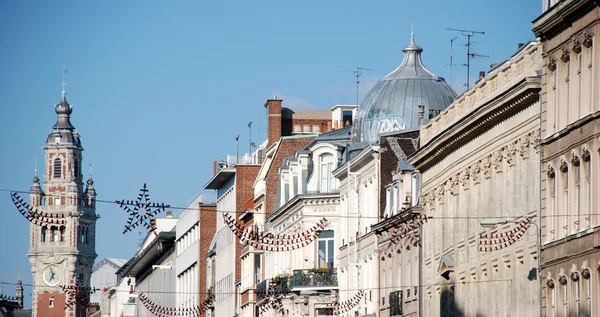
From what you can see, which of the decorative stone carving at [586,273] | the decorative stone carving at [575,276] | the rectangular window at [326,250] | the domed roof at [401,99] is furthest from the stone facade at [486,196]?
the rectangular window at [326,250]

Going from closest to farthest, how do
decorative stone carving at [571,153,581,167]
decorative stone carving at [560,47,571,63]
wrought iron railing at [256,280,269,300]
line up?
decorative stone carving at [571,153,581,167] < decorative stone carving at [560,47,571,63] < wrought iron railing at [256,280,269,300]

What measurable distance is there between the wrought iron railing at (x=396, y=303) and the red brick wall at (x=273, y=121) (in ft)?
117

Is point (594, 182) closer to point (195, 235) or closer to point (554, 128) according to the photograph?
point (554, 128)

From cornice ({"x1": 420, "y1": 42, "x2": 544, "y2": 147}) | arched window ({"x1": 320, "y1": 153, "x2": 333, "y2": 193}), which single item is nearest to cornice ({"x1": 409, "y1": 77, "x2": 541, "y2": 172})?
cornice ({"x1": 420, "y1": 42, "x2": 544, "y2": 147})

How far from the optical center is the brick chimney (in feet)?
346

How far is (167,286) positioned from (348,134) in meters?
64.2

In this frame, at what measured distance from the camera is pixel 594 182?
150 feet

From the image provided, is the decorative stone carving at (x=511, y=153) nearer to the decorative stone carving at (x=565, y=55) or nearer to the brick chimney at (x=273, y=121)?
the decorative stone carving at (x=565, y=55)

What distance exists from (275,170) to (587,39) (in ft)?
169

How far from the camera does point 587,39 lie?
46.9 m

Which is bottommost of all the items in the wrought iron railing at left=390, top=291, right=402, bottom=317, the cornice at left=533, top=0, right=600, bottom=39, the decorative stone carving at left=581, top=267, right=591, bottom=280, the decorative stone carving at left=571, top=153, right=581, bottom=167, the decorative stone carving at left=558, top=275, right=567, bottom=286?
the wrought iron railing at left=390, top=291, right=402, bottom=317

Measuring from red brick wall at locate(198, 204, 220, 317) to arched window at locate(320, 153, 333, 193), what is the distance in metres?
38.6

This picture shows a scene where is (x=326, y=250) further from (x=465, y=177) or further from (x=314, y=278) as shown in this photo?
(x=465, y=177)

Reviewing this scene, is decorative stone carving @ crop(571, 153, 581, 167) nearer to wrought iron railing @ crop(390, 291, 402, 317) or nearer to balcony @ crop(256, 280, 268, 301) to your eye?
wrought iron railing @ crop(390, 291, 402, 317)
